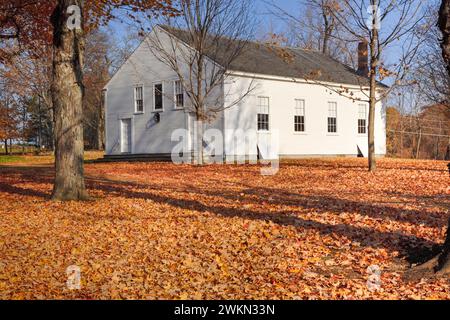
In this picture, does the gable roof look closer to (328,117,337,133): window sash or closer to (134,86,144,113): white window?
(328,117,337,133): window sash

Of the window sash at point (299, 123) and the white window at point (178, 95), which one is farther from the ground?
the white window at point (178, 95)

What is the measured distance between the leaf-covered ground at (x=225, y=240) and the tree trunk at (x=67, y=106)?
659 millimetres

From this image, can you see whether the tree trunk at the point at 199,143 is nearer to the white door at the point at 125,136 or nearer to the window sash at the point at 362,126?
the white door at the point at 125,136

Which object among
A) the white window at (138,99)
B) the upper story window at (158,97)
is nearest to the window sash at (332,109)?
the upper story window at (158,97)

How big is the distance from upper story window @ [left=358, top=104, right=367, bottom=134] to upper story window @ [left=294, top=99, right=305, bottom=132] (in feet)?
16.4

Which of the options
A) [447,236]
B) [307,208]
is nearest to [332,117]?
[307,208]

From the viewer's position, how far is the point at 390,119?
162 feet

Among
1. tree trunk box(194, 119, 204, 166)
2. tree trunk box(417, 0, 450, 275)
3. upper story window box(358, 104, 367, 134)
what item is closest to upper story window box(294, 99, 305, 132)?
upper story window box(358, 104, 367, 134)

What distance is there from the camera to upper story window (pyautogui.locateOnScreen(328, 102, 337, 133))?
28594 millimetres

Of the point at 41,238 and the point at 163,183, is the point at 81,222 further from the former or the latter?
the point at 163,183

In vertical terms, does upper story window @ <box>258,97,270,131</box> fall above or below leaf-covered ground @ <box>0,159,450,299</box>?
above

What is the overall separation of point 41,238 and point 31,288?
2891 millimetres

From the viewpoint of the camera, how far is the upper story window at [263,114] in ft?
83.8
